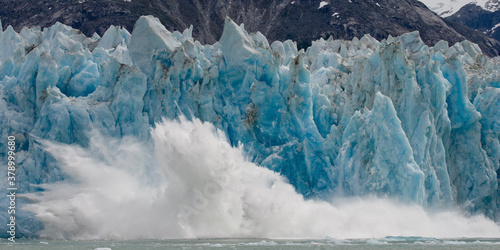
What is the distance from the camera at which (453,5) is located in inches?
6038

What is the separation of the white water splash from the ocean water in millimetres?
1186

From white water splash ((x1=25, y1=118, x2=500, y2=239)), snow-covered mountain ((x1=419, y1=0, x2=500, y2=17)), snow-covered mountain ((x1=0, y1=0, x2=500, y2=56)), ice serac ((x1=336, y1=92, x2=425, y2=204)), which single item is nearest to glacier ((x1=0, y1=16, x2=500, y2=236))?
ice serac ((x1=336, y1=92, x2=425, y2=204))

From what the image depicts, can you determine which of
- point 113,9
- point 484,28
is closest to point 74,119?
point 113,9

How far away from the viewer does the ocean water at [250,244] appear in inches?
838

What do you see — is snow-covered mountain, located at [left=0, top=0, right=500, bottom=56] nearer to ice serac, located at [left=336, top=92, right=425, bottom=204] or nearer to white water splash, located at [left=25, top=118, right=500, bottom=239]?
white water splash, located at [left=25, top=118, right=500, bottom=239]

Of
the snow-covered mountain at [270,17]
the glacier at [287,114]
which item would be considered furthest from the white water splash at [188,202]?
the snow-covered mountain at [270,17]

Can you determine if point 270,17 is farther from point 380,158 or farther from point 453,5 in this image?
point 380,158

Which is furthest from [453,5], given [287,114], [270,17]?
[287,114]

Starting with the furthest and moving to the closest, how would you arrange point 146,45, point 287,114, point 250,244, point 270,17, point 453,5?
point 453,5
point 270,17
point 146,45
point 287,114
point 250,244

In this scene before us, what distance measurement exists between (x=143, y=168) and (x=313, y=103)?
9344mm

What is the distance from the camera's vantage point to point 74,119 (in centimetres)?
2781

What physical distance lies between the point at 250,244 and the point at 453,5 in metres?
143

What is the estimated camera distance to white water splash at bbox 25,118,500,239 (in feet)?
81.5

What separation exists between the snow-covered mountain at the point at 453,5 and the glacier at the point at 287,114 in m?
113
